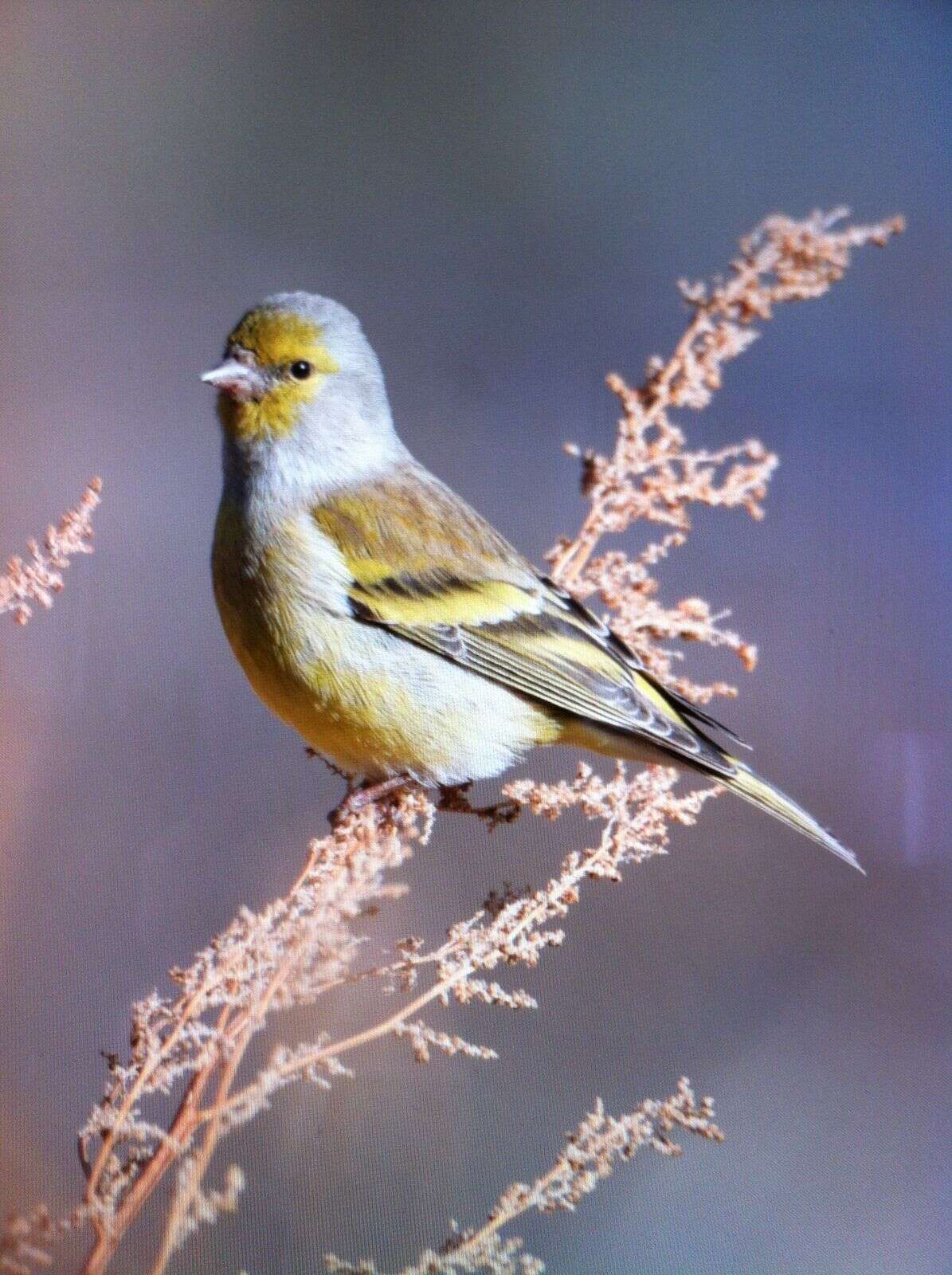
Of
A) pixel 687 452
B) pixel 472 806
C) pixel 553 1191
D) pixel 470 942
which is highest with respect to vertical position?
pixel 687 452

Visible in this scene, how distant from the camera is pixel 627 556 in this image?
1.02 metres

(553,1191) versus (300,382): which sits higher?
(300,382)

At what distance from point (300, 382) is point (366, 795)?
14.0 inches

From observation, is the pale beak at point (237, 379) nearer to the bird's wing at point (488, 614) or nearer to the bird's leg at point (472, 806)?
the bird's wing at point (488, 614)

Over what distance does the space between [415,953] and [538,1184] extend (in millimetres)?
171

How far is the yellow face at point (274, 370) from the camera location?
3.03ft

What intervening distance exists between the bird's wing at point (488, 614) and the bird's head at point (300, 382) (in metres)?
0.05

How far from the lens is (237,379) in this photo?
922 mm

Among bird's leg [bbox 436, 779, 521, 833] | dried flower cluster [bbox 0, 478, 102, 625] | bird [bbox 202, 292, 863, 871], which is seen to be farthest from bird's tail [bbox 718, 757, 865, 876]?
dried flower cluster [bbox 0, 478, 102, 625]

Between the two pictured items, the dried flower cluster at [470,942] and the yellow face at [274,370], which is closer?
the dried flower cluster at [470,942]

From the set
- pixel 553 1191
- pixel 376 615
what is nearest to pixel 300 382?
pixel 376 615

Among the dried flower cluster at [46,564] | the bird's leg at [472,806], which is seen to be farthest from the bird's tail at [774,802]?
the dried flower cluster at [46,564]

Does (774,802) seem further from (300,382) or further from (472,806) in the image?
(300,382)

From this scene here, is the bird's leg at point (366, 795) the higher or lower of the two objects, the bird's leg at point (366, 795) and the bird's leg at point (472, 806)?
the lower
